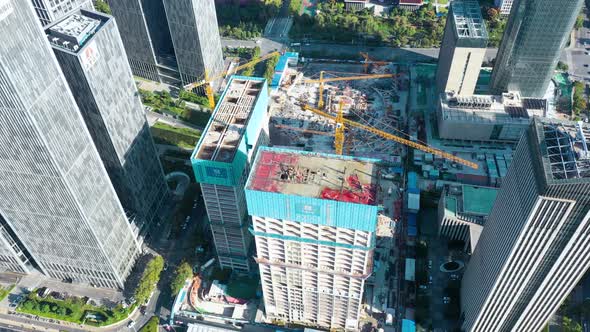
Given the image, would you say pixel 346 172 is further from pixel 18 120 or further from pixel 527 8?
pixel 527 8

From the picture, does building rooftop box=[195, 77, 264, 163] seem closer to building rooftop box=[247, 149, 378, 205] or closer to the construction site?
the construction site

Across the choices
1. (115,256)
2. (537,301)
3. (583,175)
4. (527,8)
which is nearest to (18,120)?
(115,256)

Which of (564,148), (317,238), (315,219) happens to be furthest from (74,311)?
(564,148)

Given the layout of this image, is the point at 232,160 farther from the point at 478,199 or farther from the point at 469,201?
the point at 478,199

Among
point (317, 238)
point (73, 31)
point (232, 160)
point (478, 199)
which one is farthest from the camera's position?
point (478, 199)

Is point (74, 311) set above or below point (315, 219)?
below

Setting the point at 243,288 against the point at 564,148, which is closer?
the point at 564,148

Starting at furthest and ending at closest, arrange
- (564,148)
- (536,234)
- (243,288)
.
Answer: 1. (243,288)
2. (536,234)
3. (564,148)

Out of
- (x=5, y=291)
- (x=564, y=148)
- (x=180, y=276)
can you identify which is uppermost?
(x=564, y=148)
